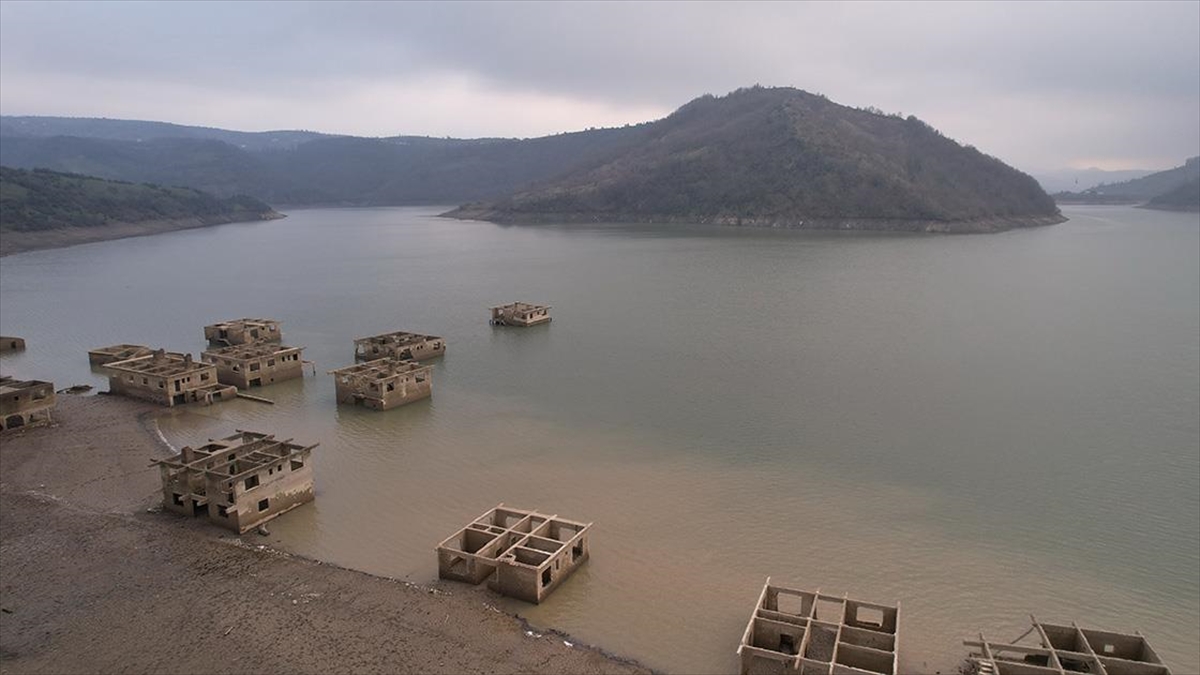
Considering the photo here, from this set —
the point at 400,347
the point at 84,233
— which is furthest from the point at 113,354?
the point at 84,233

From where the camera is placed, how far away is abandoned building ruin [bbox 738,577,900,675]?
488 inches

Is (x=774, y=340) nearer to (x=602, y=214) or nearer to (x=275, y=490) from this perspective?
(x=275, y=490)

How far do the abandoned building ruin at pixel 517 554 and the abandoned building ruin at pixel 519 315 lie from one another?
2895 centimetres

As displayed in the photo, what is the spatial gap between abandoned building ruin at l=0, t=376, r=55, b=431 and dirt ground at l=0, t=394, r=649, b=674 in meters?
6.66

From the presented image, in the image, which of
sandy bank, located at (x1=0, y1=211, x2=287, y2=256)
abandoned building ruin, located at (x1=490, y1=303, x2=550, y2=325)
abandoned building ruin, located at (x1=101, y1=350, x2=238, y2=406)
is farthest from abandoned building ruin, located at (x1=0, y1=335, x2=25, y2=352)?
sandy bank, located at (x1=0, y1=211, x2=287, y2=256)

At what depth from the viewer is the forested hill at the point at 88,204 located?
10019 centimetres

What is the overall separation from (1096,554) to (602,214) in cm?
12717

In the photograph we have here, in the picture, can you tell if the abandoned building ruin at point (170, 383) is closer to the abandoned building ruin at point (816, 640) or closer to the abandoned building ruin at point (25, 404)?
the abandoned building ruin at point (25, 404)

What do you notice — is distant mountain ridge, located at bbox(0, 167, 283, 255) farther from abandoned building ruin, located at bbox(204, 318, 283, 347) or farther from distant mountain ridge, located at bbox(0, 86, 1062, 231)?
abandoned building ruin, located at bbox(204, 318, 283, 347)

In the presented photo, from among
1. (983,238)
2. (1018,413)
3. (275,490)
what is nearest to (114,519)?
(275,490)

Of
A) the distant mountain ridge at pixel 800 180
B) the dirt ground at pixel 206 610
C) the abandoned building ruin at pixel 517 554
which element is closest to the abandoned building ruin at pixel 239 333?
the dirt ground at pixel 206 610

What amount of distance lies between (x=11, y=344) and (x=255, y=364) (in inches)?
754

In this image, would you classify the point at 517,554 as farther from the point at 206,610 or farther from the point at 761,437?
the point at 761,437

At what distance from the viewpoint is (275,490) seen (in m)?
19.1
